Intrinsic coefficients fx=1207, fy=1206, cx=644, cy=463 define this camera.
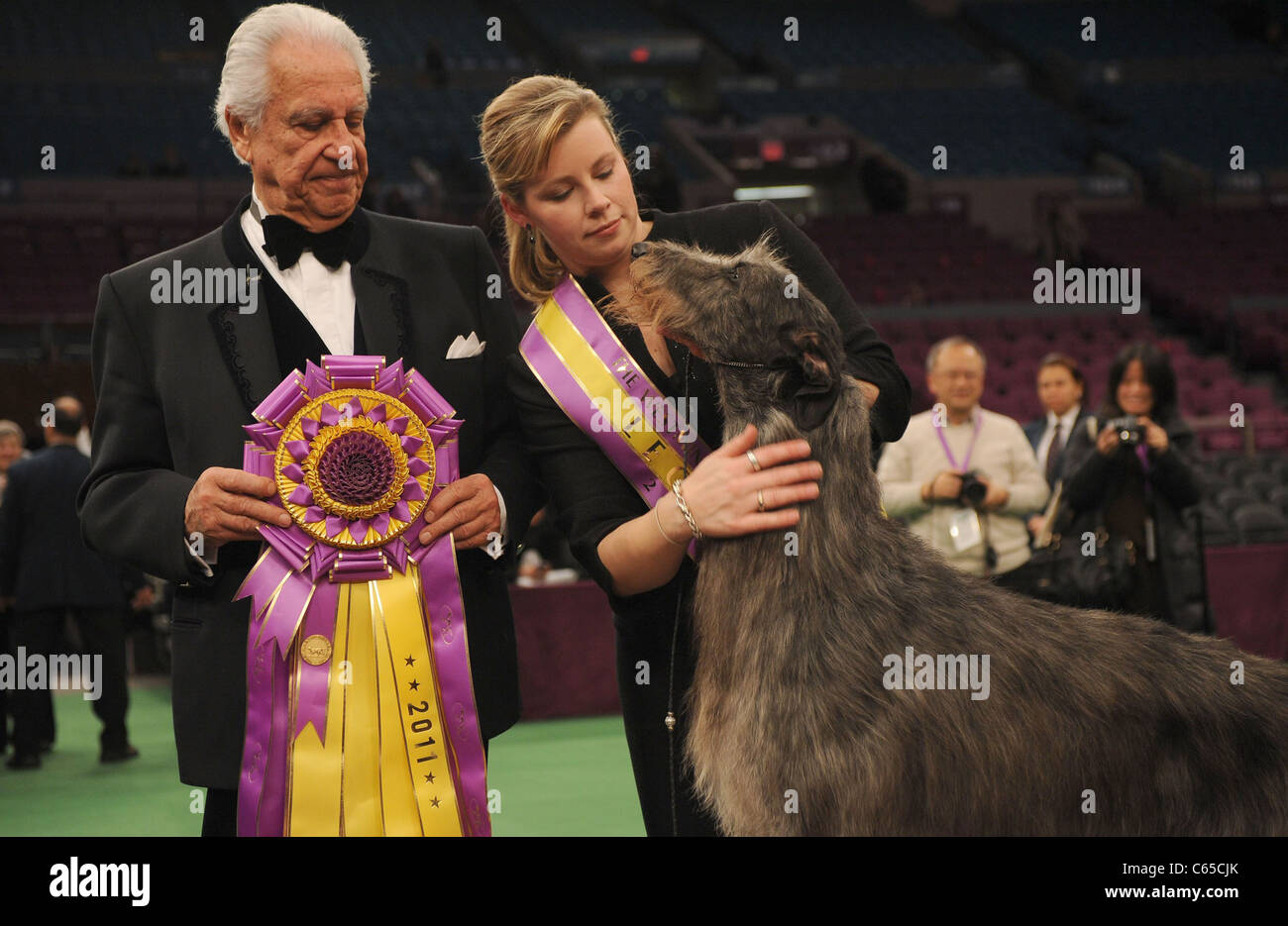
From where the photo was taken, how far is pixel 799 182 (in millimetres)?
22844

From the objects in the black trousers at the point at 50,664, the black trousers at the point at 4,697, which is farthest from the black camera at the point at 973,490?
the black trousers at the point at 4,697

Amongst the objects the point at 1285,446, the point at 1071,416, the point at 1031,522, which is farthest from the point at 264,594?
the point at 1285,446

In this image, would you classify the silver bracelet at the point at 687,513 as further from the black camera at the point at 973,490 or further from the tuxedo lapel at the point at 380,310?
the black camera at the point at 973,490

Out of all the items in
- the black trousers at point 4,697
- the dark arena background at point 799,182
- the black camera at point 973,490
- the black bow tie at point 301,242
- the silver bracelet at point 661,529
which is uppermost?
the dark arena background at point 799,182

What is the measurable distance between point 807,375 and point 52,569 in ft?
20.1

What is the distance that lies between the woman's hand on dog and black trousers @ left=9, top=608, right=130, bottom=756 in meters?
5.50

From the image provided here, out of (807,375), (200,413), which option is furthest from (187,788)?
(807,375)

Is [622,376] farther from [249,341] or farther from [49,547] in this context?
[49,547]

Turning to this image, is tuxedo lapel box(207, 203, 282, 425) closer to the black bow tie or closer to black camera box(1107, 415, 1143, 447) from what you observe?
the black bow tie

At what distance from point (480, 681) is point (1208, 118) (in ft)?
81.6

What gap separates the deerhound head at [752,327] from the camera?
6.38 feet

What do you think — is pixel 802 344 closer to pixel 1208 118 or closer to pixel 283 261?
pixel 283 261

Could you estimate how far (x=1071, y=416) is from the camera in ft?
21.6

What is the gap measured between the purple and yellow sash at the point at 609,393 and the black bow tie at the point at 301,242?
1.37 ft
